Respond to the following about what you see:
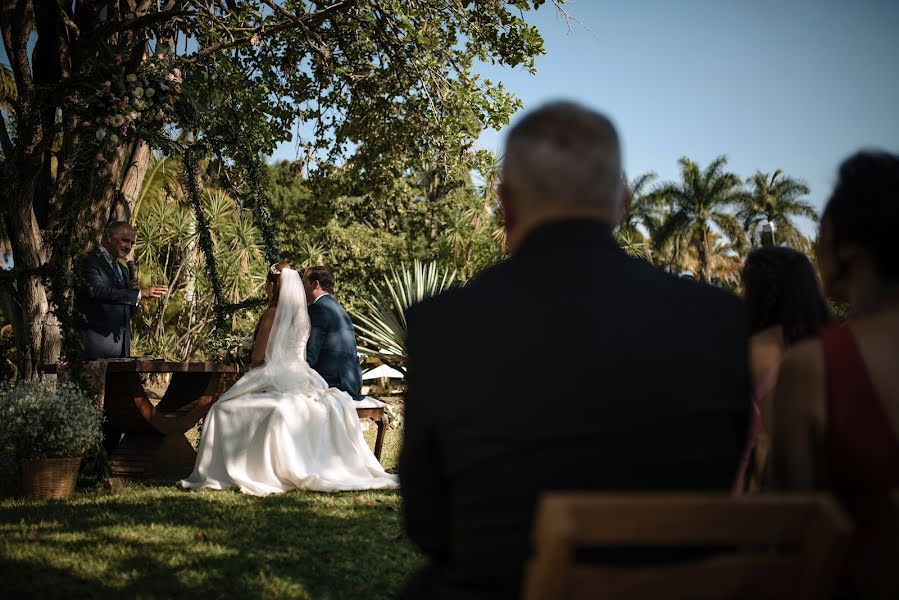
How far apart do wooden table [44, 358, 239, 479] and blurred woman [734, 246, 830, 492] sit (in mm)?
5697

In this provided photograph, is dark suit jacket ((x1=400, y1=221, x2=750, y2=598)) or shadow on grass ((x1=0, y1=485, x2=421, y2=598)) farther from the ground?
dark suit jacket ((x1=400, y1=221, x2=750, y2=598))

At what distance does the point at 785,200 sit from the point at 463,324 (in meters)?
63.8

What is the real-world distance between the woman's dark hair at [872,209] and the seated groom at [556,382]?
0.37 meters

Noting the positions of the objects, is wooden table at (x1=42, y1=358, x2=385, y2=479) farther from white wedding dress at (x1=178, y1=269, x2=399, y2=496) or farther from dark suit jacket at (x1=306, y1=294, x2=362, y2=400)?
white wedding dress at (x1=178, y1=269, x2=399, y2=496)

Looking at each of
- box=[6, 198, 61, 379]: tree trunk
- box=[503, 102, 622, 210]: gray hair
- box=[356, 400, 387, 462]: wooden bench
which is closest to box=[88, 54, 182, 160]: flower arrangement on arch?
box=[6, 198, 61, 379]: tree trunk

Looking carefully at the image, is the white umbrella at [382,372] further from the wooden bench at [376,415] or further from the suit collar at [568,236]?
the suit collar at [568,236]

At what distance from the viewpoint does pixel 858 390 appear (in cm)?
158

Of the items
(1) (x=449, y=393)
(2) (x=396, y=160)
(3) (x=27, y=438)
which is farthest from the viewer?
(2) (x=396, y=160)

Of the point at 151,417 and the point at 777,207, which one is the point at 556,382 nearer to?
the point at 151,417

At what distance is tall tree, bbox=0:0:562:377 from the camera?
8.60 m

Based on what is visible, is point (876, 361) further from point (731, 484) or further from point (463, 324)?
point (463, 324)

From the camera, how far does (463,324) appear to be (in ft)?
5.10

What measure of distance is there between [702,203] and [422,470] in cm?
5869

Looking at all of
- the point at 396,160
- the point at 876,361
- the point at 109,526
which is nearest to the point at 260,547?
the point at 109,526
